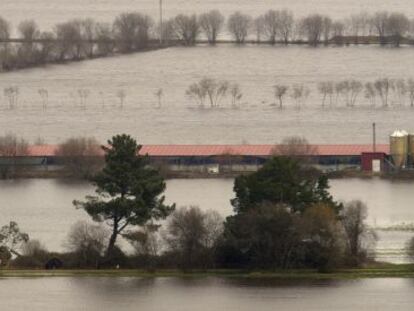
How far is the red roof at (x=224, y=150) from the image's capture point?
1267 inches

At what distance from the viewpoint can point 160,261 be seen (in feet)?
75.6

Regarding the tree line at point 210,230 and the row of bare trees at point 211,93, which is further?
the row of bare trees at point 211,93

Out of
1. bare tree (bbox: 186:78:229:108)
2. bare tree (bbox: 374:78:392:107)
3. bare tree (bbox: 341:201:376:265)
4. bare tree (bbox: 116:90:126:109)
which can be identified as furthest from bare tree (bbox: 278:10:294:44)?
bare tree (bbox: 341:201:376:265)

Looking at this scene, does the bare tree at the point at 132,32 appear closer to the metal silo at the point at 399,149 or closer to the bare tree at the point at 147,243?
the metal silo at the point at 399,149

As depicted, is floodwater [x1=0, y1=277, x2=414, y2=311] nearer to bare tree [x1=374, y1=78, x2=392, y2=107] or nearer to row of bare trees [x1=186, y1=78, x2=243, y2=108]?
row of bare trees [x1=186, y1=78, x2=243, y2=108]

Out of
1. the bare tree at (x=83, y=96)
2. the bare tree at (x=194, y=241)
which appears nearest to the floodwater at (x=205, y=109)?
the bare tree at (x=83, y=96)

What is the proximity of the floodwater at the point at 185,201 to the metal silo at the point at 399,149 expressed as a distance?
1.17 m

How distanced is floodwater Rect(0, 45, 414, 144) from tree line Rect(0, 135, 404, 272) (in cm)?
1159

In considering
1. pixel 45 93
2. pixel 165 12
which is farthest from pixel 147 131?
pixel 165 12

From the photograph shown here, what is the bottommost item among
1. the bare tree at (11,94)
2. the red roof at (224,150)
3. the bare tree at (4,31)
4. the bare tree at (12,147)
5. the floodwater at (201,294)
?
the floodwater at (201,294)

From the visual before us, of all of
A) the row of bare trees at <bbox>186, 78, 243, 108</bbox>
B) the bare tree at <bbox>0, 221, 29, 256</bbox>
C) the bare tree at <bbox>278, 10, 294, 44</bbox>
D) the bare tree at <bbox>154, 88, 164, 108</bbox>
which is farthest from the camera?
the bare tree at <bbox>278, 10, 294, 44</bbox>

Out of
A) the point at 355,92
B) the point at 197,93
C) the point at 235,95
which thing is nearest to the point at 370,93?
the point at 355,92

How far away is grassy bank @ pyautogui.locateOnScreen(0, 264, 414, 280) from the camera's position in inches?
891

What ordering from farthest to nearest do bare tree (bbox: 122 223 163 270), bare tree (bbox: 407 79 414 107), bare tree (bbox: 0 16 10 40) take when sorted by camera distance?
bare tree (bbox: 0 16 10 40) < bare tree (bbox: 407 79 414 107) < bare tree (bbox: 122 223 163 270)
